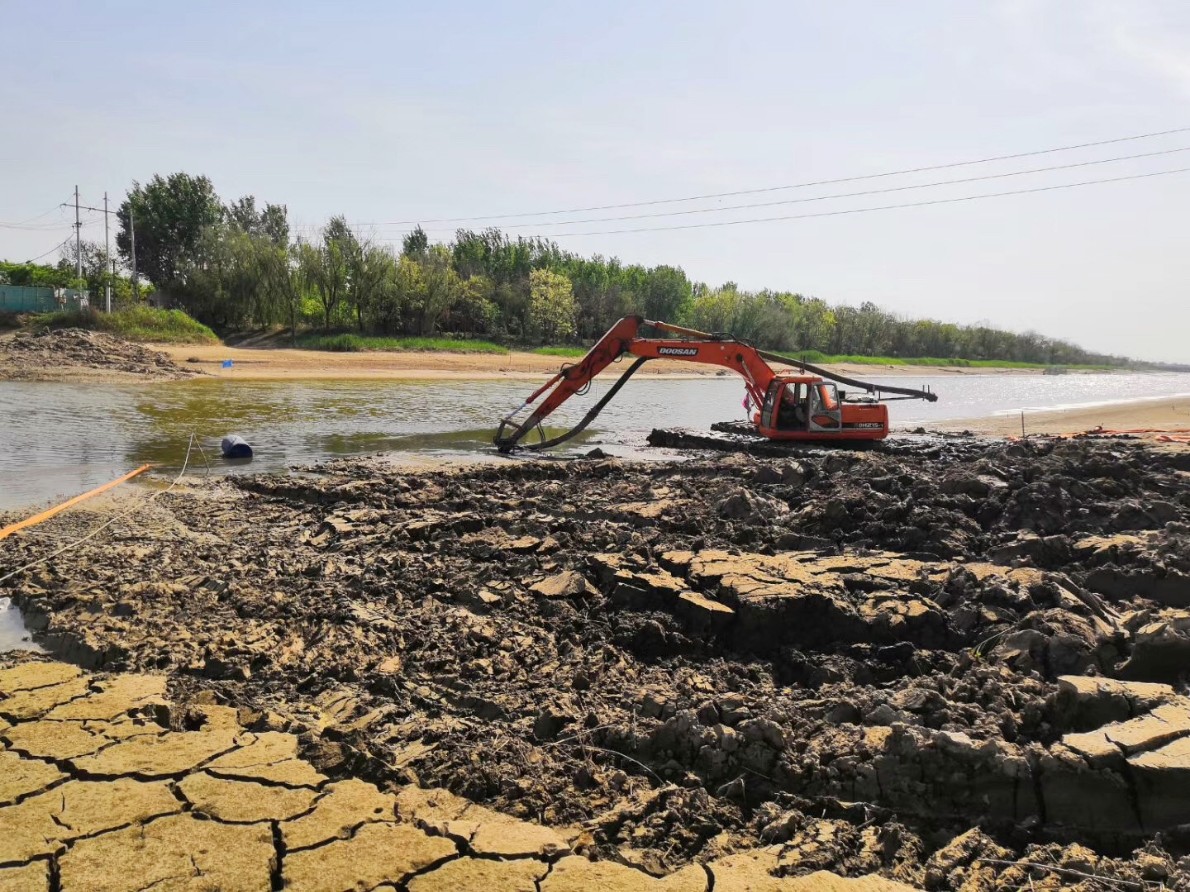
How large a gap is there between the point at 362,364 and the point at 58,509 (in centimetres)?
3130

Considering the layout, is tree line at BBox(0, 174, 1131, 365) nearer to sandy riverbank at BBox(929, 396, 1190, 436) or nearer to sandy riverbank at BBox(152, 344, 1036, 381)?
sandy riverbank at BBox(152, 344, 1036, 381)

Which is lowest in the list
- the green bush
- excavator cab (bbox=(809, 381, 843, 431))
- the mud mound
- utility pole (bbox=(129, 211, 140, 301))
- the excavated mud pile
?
the excavated mud pile

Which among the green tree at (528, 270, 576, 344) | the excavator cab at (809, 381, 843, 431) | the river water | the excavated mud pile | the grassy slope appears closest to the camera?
the excavated mud pile

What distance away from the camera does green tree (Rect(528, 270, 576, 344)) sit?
57.3m

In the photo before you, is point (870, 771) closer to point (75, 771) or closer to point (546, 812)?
point (546, 812)

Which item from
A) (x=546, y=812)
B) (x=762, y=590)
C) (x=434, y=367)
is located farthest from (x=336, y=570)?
(x=434, y=367)

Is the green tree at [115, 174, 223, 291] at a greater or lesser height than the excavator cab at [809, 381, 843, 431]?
greater

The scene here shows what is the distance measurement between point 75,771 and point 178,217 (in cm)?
6350

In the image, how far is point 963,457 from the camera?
1412 centimetres

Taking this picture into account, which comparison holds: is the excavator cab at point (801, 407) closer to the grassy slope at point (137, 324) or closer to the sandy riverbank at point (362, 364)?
the sandy riverbank at point (362, 364)

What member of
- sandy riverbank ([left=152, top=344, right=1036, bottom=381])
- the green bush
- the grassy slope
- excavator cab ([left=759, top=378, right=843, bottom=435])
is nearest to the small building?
the grassy slope

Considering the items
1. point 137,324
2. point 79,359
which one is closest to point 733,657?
point 79,359

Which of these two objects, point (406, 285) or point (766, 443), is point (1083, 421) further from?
point (406, 285)

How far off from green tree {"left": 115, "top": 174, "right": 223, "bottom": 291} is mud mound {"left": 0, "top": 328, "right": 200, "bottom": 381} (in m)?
24.4
